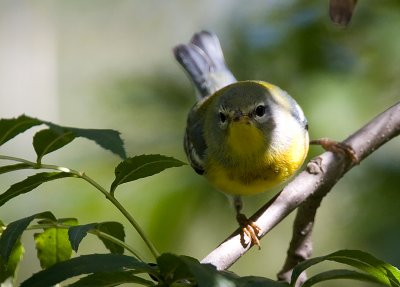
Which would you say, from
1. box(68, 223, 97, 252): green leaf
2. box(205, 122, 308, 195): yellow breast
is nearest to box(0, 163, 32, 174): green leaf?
box(68, 223, 97, 252): green leaf

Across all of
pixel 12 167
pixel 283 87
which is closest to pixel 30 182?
pixel 12 167

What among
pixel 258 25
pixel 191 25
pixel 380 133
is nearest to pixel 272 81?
pixel 258 25

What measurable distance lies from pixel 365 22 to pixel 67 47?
2.54 metres

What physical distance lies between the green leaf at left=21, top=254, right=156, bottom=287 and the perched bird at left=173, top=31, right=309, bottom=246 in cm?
102

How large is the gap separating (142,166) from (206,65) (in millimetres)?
1518

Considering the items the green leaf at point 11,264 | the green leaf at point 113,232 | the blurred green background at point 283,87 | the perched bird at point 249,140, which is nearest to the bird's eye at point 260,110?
the perched bird at point 249,140

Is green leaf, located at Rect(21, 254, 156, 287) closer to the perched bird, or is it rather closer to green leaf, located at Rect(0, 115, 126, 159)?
green leaf, located at Rect(0, 115, 126, 159)

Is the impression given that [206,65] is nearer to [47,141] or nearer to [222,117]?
[222,117]

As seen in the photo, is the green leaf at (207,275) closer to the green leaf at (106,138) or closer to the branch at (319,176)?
the green leaf at (106,138)

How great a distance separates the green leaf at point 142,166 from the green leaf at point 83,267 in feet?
0.77

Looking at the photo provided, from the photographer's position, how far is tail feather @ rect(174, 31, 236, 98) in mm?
2541

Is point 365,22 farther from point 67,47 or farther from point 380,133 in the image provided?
point 67,47

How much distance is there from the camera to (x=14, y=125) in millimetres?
964

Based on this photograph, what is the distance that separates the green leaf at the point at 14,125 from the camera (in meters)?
0.94
